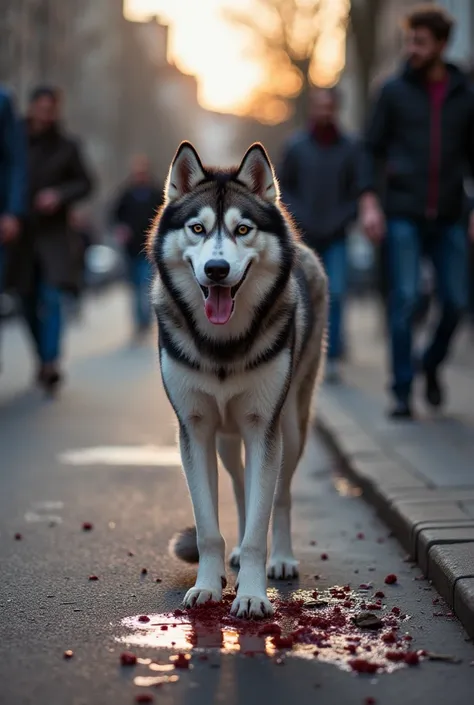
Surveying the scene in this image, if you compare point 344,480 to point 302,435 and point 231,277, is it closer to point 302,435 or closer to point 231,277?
point 302,435

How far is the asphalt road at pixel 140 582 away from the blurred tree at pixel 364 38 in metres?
11.5

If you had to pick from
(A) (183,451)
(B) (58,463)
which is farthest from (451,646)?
(B) (58,463)

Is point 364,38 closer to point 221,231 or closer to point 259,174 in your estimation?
point 259,174

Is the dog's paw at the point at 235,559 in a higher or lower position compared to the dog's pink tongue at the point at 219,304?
lower

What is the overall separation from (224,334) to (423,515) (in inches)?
56.0

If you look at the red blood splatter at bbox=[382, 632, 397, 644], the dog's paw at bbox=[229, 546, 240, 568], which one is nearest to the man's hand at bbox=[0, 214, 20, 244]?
the dog's paw at bbox=[229, 546, 240, 568]

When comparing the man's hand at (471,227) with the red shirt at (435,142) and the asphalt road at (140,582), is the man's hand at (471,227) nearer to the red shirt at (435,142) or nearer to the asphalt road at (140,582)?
the red shirt at (435,142)

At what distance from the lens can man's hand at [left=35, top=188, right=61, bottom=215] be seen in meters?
11.7

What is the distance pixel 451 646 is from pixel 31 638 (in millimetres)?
1279

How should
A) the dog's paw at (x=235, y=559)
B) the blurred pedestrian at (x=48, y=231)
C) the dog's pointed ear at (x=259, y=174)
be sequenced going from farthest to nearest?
the blurred pedestrian at (x=48, y=231) → the dog's paw at (x=235, y=559) → the dog's pointed ear at (x=259, y=174)

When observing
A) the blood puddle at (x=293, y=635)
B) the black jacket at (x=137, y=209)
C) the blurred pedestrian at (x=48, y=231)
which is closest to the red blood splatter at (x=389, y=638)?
the blood puddle at (x=293, y=635)

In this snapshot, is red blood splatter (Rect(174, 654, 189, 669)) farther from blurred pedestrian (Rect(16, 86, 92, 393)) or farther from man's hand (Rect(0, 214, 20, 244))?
blurred pedestrian (Rect(16, 86, 92, 393))

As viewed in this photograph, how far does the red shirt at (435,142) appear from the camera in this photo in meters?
8.91

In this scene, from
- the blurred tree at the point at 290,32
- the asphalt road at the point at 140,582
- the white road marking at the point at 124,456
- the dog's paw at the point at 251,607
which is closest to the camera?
the asphalt road at the point at 140,582
